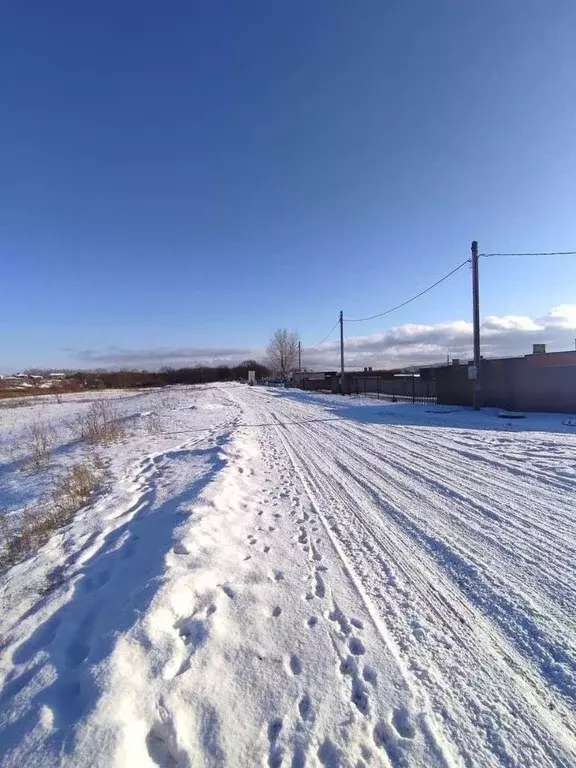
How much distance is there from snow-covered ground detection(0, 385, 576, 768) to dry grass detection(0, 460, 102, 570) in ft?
1.11

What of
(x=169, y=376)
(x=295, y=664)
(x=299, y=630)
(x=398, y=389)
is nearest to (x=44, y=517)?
(x=299, y=630)

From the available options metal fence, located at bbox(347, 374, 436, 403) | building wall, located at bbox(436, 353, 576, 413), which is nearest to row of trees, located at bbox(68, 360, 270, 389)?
metal fence, located at bbox(347, 374, 436, 403)

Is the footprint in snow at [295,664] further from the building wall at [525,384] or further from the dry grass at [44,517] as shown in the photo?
the building wall at [525,384]

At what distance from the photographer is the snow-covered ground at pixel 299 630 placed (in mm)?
2207

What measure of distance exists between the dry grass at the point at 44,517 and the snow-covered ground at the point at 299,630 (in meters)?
0.34

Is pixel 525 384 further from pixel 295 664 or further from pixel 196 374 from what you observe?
pixel 196 374

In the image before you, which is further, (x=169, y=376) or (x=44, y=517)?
(x=169, y=376)

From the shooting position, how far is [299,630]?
124 inches

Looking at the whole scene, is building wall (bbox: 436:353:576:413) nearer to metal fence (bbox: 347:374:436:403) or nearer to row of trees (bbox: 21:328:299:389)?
metal fence (bbox: 347:374:436:403)

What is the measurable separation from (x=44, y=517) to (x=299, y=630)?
4.82m

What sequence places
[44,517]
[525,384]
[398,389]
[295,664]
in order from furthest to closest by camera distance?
[398,389] < [525,384] < [44,517] < [295,664]

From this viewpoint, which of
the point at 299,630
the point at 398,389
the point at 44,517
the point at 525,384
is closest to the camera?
the point at 299,630

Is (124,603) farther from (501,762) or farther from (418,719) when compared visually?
(501,762)

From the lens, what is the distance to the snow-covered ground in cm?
221
